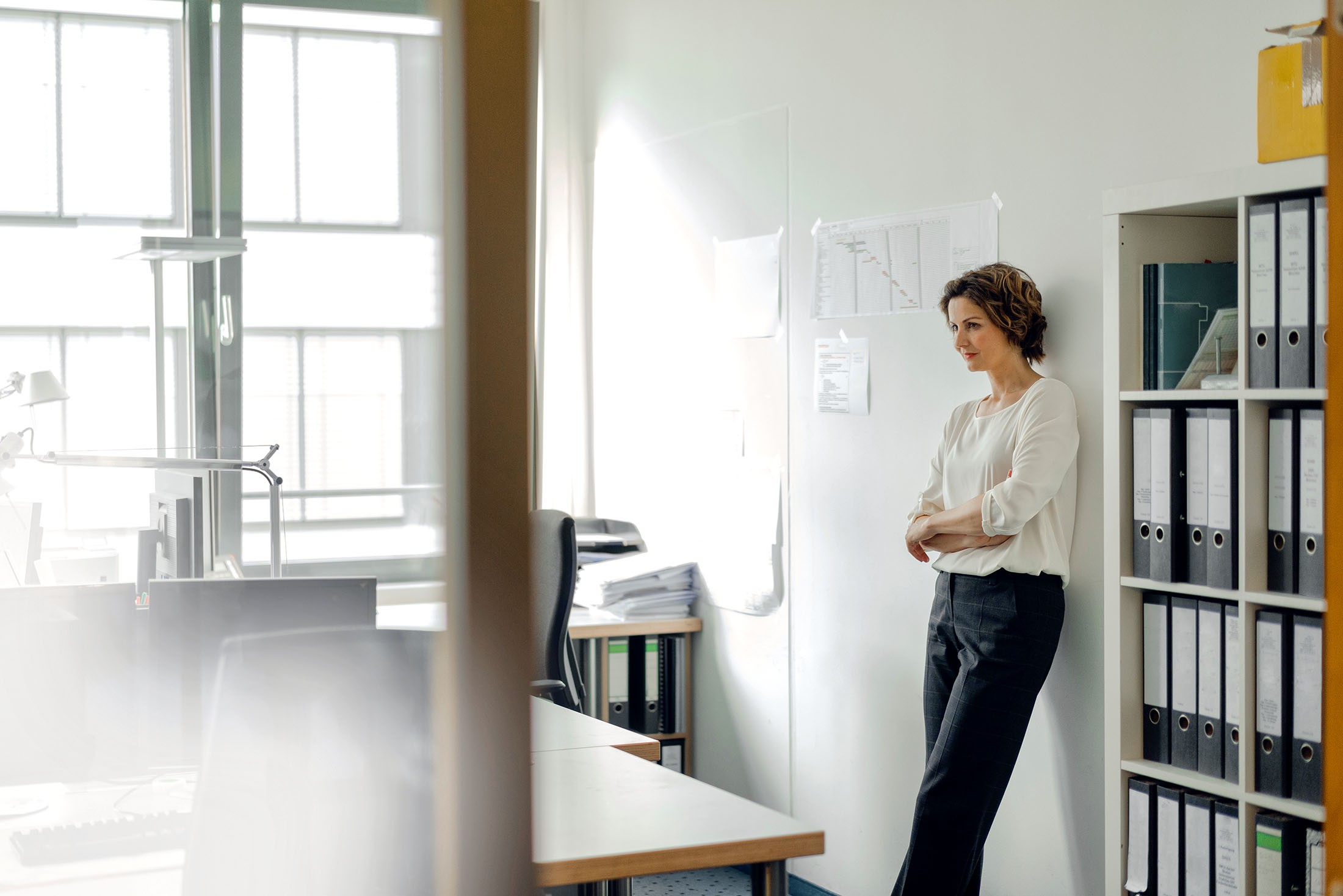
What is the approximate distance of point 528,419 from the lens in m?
0.69

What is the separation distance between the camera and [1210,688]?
6.93 ft

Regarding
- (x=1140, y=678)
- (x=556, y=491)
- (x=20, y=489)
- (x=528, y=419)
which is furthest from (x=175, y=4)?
(x=528, y=419)

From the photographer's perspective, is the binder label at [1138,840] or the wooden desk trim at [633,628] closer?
the binder label at [1138,840]

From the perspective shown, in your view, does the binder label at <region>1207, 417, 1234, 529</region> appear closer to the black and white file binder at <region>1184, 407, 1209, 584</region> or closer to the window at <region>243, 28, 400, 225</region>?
the black and white file binder at <region>1184, 407, 1209, 584</region>

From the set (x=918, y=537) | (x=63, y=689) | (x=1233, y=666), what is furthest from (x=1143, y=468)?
(x=63, y=689)

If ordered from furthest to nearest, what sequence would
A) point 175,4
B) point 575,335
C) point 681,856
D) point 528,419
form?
point 575,335 < point 175,4 < point 681,856 < point 528,419

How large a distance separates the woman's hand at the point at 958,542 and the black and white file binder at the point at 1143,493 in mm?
344

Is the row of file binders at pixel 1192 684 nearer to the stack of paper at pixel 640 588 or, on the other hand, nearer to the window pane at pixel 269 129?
the stack of paper at pixel 640 588

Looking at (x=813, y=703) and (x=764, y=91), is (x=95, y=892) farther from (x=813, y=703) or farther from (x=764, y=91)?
(x=764, y=91)

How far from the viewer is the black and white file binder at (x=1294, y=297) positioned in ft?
6.27

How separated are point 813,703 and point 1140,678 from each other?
1.32m

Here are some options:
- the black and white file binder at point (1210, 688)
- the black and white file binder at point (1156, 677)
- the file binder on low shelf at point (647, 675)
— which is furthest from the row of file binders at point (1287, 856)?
the file binder on low shelf at point (647, 675)

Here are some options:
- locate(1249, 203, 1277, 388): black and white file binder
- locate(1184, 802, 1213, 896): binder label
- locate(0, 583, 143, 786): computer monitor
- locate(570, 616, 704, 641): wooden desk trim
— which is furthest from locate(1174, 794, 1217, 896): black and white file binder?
locate(570, 616, 704, 641): wooden desk trim

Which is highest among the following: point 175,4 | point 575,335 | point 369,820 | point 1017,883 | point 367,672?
point 175,4
